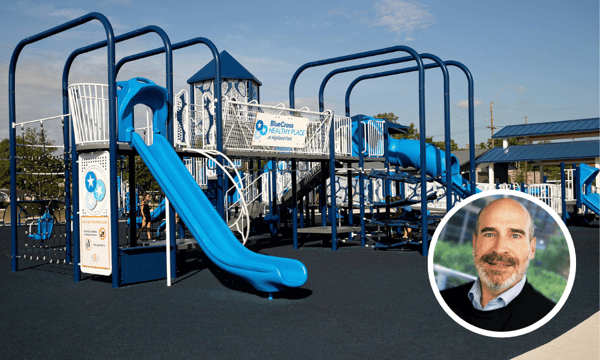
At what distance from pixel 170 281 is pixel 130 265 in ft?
2.82

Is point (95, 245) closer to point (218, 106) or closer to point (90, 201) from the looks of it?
point (90, 201)

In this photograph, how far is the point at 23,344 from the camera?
6016 millimetres

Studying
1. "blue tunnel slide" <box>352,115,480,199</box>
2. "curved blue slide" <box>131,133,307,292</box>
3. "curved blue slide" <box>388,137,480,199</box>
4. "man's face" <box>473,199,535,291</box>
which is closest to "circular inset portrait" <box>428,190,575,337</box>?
"man's face" <box>473,199,535,291</box>

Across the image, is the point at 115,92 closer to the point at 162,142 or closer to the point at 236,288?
the point at 162,142

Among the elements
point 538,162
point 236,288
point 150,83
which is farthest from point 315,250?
point 538,162

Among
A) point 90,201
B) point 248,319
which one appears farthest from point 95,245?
point 248,319

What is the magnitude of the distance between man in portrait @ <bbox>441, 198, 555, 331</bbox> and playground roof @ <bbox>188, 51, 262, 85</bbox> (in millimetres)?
26974

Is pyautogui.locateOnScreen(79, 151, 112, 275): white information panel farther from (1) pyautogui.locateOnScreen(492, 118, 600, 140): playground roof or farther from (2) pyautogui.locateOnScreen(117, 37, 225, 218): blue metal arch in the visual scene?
(1) pyautogui.locateOnScreen(492, 118, 600, 140): playground roof

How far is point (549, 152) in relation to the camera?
3481 centimetres

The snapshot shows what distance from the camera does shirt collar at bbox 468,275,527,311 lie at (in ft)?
4.23

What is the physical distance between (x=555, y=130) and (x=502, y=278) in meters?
40.4

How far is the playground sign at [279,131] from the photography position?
13.1m

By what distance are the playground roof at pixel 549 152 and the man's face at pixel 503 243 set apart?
35.4 metres

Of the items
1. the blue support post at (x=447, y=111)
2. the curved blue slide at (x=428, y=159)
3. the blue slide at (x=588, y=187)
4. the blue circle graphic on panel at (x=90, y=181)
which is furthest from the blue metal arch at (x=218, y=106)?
the blue slide at (x=588, y=187)
